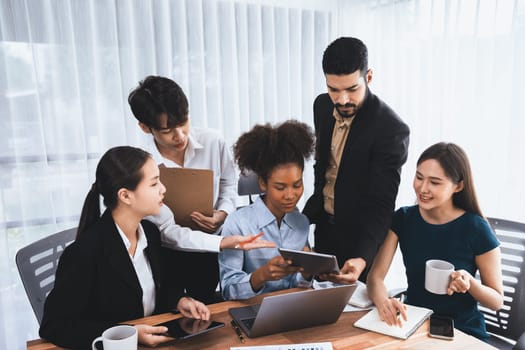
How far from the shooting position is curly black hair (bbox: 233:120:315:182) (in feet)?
5.10

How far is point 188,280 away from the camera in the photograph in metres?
1.97

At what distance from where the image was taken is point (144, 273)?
1449 mm

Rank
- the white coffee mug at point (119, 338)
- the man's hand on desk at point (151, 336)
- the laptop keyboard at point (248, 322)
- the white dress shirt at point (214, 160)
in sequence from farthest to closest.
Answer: the white dress shirt at point (214, 160) → the laptop keyboard at point (248, 322) → the man's hand on desk at point (151, 336) → the white coffee mug at point (119, 338)

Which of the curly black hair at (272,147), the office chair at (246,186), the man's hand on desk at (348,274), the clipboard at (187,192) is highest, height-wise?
the curly black hair at (272,147)

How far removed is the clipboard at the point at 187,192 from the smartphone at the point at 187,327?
22.5 inches

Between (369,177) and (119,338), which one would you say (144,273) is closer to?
(119,338)

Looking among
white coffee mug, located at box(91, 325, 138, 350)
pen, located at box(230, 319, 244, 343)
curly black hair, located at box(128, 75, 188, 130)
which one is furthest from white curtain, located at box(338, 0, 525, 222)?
white coffee mug, located at box(91, 325, 138, 350)

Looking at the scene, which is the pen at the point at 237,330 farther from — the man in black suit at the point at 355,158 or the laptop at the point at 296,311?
the man in black suit at the point at 355,158

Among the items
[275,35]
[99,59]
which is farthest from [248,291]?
[275,35]

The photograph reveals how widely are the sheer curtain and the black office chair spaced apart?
6.76 feet

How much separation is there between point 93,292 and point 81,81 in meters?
1.80

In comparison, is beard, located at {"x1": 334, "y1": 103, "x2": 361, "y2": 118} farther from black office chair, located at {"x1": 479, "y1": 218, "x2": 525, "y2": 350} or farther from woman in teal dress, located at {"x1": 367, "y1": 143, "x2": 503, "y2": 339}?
black office chair, located at {"x1": 479, "y1": 218, "x2": 525, "y2": 350}

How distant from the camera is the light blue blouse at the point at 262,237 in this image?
149 cm

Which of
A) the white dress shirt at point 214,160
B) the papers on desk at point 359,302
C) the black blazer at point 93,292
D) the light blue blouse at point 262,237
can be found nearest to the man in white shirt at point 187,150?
the white dress shirt at point 214,160
